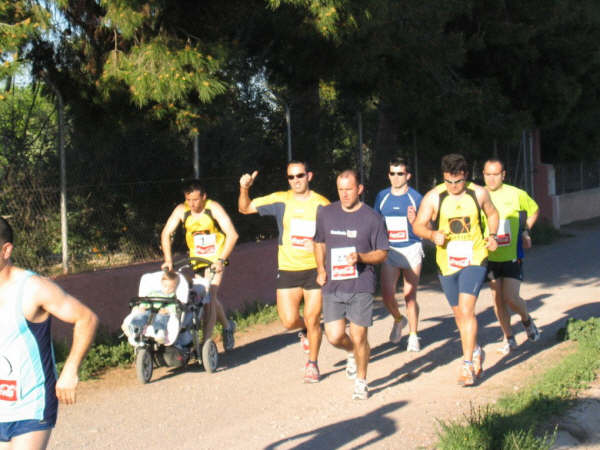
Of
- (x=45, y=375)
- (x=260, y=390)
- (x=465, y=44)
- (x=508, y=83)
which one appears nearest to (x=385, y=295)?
(x=260, y=390)

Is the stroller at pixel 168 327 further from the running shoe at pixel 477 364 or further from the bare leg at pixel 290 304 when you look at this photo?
the running shoe at pixel 477 364

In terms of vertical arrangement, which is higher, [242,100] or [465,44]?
[465,44]

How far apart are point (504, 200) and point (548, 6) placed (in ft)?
39.8

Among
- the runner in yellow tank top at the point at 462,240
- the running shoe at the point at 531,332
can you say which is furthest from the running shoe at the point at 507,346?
the runner in yellow tank top at the point at 462,240

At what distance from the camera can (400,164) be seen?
9242 millimetres

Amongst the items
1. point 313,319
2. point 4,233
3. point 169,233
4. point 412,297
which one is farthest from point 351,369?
point 4,233

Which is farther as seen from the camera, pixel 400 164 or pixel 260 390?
pixel 400 164

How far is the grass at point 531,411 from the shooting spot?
17.4 feet

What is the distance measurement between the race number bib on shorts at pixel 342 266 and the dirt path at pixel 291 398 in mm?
1050

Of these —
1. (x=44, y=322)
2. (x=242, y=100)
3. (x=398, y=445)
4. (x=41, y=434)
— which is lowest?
(x=398, y=445)

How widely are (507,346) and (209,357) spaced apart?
314cm

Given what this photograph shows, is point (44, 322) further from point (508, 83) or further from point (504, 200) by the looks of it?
point (508, 83)

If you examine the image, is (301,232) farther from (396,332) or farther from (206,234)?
(396,332)

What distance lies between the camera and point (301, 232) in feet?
26.5
